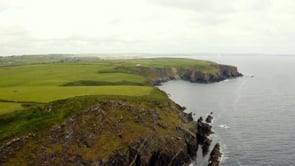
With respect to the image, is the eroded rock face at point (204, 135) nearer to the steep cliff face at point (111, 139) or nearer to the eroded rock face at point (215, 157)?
the eroded rock face at point (215, 157)

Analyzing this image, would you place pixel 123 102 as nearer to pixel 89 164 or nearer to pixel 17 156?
pixel 89 164

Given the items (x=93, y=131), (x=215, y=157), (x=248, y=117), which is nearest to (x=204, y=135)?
(x=215, y=157)

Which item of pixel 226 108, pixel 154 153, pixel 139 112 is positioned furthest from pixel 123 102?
pixel 226 108

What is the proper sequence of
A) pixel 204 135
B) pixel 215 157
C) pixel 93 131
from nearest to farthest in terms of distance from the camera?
pixel 93 131
pixel 215 157
pixel 204 135

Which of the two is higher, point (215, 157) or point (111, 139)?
point (111, 139)

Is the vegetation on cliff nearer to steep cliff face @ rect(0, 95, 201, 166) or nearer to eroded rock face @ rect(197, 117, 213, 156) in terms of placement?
steep cliff face @ rect(0, 95, 201, 166)

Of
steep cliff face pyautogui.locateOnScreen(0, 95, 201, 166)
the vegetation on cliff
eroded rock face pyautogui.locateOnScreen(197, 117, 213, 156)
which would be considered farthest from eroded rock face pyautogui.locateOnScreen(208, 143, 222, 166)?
the vegetation on cliff

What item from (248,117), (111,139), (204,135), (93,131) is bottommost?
(204,135)

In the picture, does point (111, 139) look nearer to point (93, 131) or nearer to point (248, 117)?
point (93, 131)

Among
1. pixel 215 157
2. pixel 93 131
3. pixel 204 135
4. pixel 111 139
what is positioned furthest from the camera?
pixel 204 135
